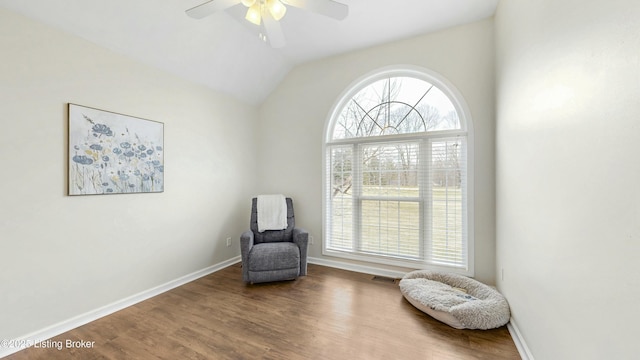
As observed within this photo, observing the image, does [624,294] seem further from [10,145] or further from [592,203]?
[10,145]

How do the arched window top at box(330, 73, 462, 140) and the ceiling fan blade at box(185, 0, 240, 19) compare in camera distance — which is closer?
the ceiling fan blade at box(185, 0, 240, 19)

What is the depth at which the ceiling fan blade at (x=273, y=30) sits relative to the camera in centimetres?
175

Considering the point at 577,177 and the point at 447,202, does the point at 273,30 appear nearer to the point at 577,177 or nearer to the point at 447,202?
the point at 577,177

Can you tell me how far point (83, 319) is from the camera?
2113 millimetres

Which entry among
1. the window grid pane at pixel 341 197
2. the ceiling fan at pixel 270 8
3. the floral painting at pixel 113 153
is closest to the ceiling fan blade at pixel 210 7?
the ceiling fan at pixel 270 8

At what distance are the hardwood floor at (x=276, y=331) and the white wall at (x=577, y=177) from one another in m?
0.61

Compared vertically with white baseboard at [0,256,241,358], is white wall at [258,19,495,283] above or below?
above

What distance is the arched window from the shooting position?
2.86 m

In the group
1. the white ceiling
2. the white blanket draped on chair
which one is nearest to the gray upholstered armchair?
the white blanket draped on chair

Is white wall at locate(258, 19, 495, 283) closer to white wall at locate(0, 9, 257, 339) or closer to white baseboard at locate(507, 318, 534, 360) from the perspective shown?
white baseboard at locate(507, 318, 534, 360)

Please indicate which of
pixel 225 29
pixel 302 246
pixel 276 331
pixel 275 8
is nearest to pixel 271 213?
pixel 302 246

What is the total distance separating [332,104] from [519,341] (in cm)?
314

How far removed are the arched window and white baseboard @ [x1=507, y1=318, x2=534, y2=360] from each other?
77 centimetres

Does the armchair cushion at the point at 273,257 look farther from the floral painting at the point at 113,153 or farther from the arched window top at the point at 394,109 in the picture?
the arched window top at the point at 394,109
